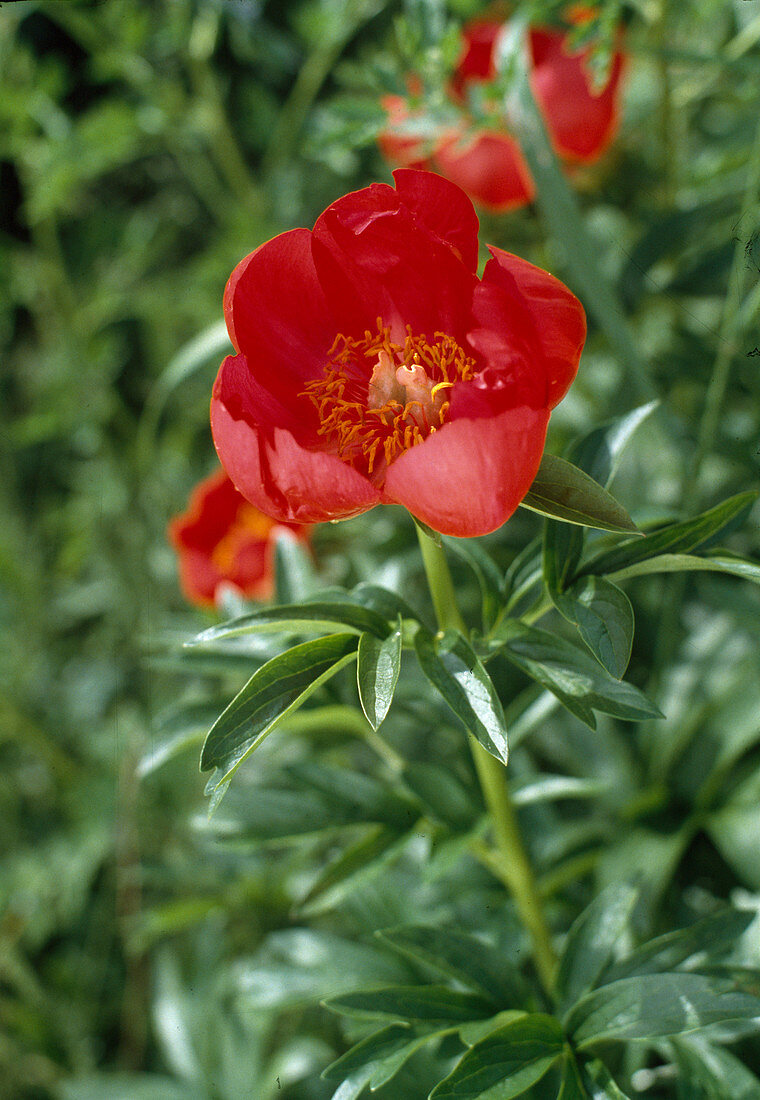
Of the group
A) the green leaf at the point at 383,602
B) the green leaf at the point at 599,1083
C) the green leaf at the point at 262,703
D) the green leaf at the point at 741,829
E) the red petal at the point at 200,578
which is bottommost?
the green leaf at the point at 741,829

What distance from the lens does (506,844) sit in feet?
1.43

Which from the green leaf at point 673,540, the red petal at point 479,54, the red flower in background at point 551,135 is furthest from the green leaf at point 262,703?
the red petal at point 479,54

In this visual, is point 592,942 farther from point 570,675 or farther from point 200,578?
point 200,578

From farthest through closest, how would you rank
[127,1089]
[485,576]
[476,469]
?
[127,1089] < [485,576] < [476,469]

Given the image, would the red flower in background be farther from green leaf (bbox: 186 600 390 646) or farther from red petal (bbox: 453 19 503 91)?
green leaf (bbox: 186 600 390 646)

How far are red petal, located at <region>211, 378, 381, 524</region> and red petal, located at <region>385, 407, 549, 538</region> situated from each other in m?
0.03

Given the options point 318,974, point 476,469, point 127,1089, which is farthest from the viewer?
point 127,1089

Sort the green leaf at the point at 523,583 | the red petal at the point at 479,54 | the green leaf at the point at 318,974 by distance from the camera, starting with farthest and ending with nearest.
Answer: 1. the red petal at the point at 479,54
2. the green leaf at the point at 318,974
3. the green leaf at the point at 523,583

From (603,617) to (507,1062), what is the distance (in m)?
0.18

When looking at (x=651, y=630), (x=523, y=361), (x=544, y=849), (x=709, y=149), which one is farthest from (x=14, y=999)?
(x=709, y=149)

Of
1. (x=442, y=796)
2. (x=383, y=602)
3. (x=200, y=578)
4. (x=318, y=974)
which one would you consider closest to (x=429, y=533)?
(x=383, y=602)

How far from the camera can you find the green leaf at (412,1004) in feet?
1.23

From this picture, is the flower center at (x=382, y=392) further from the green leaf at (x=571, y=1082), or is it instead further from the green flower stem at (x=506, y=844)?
the green leaf at (x=571, y=1082)

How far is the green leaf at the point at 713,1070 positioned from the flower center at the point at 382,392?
31 centimetres
